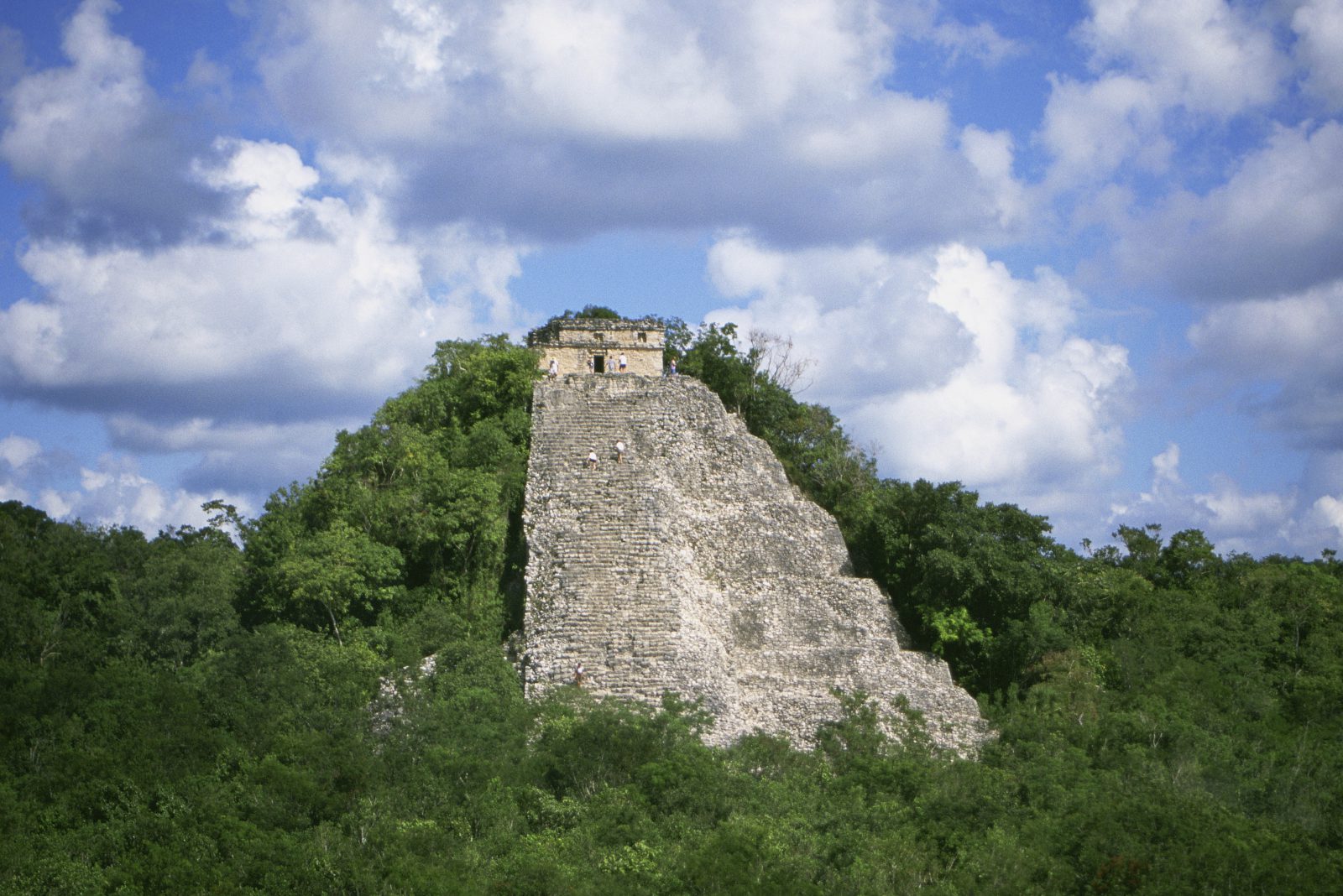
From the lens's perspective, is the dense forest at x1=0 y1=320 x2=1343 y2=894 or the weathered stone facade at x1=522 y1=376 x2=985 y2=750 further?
the weathered stone facade at x1=522 y1=376 x2=985 y2=750

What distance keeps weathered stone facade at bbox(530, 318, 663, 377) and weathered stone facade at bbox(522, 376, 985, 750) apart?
361 centimetres

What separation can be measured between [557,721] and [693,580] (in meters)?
5.00

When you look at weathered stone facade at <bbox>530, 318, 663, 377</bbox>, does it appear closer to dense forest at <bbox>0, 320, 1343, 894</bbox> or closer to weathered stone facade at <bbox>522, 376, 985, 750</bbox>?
dense forest at <bbox>0, 320, 1343, 894</bbox>

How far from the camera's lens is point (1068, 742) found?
26.6 metres

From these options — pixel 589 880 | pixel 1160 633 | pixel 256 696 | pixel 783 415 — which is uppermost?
pixel 783 415

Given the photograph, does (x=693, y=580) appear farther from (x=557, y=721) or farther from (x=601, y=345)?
(x=601, y=345)

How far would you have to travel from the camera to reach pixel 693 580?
1134 inches

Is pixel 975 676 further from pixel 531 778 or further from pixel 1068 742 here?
pixel 531 778

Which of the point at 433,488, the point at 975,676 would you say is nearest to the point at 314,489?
the point at 433,488

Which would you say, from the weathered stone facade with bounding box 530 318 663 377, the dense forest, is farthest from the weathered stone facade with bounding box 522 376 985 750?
the weathered stone facade with bounding box 530 318 663 377

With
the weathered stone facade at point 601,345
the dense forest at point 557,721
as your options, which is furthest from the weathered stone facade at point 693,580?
the weathered stone facade at point 601,345

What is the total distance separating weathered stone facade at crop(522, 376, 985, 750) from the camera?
2642cm

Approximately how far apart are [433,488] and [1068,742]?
1316 cm

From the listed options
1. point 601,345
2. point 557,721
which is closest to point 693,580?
point 557,721
